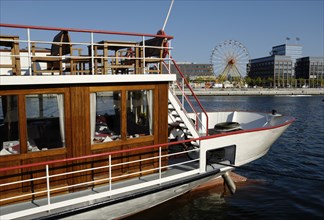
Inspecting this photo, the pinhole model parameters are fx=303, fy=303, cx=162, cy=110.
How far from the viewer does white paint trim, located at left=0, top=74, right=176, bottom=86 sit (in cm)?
577

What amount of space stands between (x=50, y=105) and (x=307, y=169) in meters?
11.9

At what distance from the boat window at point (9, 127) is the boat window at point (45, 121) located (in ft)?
0.72

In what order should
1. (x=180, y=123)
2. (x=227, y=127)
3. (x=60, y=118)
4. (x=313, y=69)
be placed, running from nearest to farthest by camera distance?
(x=60, y=118) → (x=180, y=123) → (x=227, y=127) → (x=313, y=69)

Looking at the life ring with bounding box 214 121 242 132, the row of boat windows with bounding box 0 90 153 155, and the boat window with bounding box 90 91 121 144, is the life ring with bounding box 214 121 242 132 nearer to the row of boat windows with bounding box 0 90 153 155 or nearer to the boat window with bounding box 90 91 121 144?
the row of boat windows with bounding box 0 90 153 155

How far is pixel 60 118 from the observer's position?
646cm

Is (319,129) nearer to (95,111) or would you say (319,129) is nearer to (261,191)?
(261,191)

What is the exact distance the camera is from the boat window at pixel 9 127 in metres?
5.98

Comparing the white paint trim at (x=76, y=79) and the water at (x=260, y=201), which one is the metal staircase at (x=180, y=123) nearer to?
the white paint trim at (x=76, y=79)

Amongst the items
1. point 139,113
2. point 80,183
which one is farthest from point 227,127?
point 80,183

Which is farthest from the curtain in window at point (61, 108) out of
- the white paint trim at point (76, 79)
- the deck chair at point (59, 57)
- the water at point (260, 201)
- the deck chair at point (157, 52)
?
the water at point (260, 201)

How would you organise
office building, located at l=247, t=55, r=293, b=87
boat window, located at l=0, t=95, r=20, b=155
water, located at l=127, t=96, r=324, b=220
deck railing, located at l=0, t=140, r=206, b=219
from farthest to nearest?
office building, located at l=247, t=55, r=293, b=87, water, located at l=127, t=96, r=324, b=220, boat window, located at l=0, t=95, r=20, b=155, deck railing, located at l=0, t=140, r=206, b=219

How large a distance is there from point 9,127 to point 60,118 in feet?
3.24

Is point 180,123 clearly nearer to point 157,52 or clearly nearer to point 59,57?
point 157,52

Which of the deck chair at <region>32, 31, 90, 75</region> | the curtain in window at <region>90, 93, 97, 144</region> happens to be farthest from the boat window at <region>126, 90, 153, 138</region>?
the deck chair at <region>32, 31, 90, 75</region>
